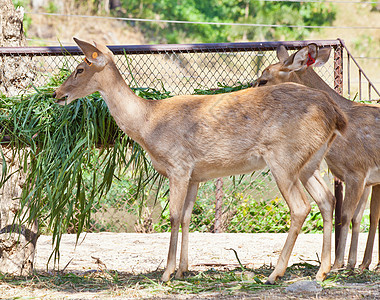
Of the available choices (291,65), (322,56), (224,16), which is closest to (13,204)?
(291,65)

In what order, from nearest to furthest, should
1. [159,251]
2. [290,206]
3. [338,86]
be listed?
[290,206] < [338,86] < [159,251]

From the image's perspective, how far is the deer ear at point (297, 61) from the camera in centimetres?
571

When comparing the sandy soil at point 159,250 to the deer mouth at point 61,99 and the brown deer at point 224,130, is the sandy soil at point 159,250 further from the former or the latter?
the deer mouth at point 61,99

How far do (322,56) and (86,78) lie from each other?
8.01 ft

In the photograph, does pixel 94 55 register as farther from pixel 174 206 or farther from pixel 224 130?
pixel 174 206

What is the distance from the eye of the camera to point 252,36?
84.5 feet

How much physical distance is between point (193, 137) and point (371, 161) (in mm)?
1843

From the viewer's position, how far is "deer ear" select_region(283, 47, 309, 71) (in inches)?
225

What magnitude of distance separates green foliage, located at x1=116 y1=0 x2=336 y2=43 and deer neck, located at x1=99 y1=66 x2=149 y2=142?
66.4ft

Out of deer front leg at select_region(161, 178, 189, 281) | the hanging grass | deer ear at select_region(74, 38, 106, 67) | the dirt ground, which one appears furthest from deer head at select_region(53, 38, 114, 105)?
the dirt ground

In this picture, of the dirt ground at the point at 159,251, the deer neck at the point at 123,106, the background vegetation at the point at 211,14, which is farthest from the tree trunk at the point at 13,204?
the background vegetation at the point at 211,14

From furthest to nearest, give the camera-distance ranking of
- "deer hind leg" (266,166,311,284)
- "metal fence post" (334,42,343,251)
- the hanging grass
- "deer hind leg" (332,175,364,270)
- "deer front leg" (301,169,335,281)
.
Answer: "metal fence post" (334,42,343,251), "deer hind leg" (332,175,364,270), "deer front leg" (301,169,335,281), the hanging grass, "deer hind leg" (266,166,311,284)

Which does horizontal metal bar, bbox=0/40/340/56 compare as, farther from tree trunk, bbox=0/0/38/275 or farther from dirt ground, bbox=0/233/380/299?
dirt ground, bbox=0/233/380/299

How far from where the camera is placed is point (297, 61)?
19.0ft
